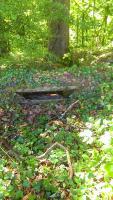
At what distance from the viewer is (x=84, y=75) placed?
9.62m

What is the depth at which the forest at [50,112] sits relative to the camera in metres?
4.41

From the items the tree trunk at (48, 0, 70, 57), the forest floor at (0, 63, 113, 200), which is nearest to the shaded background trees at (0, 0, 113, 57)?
the tree trunk at (48, 0, 70, 57)

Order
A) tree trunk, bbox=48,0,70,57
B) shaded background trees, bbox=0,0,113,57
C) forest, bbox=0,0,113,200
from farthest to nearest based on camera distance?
tree trunk, bbox=48,0,70,57 < shaded background trees, bbox=0,0,113,57 < forest, bbox=0,0,113,200

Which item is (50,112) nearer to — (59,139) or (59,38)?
(59,139)

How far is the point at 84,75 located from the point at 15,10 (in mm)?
2580

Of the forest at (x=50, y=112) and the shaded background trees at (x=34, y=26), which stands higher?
the shaded background trees at (x=34, y=26)

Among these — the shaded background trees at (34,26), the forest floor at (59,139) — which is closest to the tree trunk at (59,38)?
the shaded background trees at (34,26)

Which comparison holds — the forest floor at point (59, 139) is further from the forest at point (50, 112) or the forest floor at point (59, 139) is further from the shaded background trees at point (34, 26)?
the shaded background trees at point (34, 26)

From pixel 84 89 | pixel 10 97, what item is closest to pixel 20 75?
pixel 10 97

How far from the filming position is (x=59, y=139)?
618cm

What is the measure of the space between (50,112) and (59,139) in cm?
178

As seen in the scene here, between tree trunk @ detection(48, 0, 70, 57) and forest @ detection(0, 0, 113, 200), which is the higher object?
tree trunk @ detection(48, 0, 70, 57)

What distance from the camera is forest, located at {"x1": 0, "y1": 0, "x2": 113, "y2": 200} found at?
441 cm

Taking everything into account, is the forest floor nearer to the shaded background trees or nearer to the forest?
the forest
